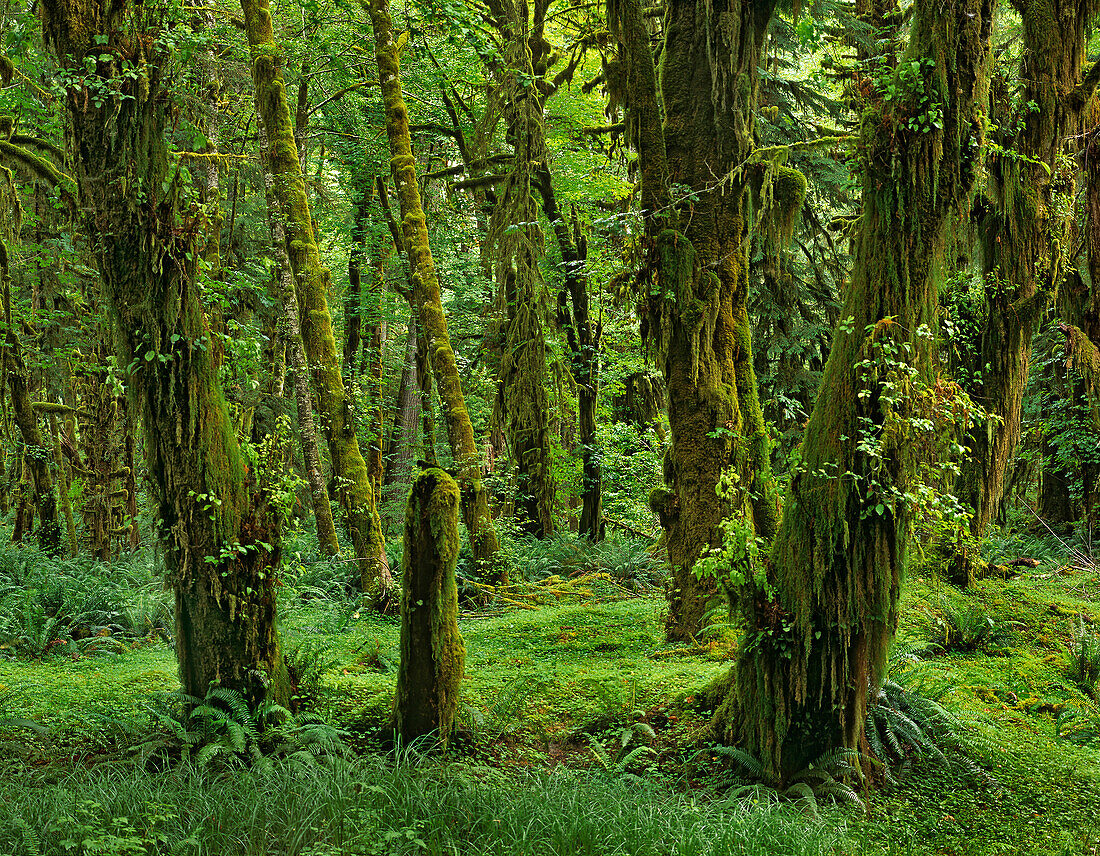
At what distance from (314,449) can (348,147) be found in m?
7.30

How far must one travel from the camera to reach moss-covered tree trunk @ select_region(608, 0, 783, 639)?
25.6 feet

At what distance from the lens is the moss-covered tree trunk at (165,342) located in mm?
5551

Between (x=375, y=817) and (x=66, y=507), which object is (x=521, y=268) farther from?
(x=375, y=817)

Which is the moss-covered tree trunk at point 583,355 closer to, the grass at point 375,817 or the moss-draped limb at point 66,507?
the moss-draped limb at point 66,507

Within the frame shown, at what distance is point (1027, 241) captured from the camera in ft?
30.2

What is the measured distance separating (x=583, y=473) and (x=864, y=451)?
9.71 metres

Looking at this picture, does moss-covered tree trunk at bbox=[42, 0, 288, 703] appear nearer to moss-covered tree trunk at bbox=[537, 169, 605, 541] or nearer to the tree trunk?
moss-covered tree trunk at bbox=[537, 169, 605, 541]

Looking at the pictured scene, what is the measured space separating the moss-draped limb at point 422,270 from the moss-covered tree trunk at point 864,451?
5601mm

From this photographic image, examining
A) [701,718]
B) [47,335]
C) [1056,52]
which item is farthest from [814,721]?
[47,335]

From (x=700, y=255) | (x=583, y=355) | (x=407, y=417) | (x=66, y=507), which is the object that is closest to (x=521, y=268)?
(x=583, y=355)

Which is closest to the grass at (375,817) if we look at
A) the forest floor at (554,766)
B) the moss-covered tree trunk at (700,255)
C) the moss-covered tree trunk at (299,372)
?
the forest floor at (554,766)

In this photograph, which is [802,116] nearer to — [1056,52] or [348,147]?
[1056,52]

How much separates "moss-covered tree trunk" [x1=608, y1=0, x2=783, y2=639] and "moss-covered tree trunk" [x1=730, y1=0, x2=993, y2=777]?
2.19 meters

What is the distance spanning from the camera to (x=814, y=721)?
5461 mm
